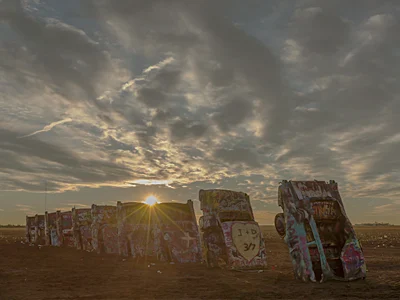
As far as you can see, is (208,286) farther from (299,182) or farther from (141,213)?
(141,213)

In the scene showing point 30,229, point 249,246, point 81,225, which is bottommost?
point 249,246

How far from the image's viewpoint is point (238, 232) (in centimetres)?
1373

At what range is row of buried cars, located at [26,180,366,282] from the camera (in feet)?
34.5

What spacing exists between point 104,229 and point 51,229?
11.1m

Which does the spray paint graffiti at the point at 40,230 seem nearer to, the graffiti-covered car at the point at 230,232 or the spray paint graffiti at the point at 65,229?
the spray paint graffiti at the point at 65,229

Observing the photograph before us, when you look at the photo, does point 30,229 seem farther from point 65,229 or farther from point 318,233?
point 318,233

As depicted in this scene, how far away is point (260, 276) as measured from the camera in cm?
1184

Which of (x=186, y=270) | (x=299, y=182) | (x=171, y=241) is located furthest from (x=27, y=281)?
(x=299, y=182)

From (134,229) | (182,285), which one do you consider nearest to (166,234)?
(134,229)

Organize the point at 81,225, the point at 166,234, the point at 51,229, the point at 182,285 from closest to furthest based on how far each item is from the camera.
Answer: the point at 182,285
the point at 166,234
the point at 81,225
the point at 51,229

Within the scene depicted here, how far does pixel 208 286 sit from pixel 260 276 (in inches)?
93.5

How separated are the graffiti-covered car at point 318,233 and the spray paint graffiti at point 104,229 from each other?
13456mm

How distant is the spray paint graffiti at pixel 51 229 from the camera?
101ft

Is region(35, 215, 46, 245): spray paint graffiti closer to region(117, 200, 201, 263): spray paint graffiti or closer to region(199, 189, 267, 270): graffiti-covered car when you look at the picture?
region(117, 200, 201, 263): spray paint graffiti
